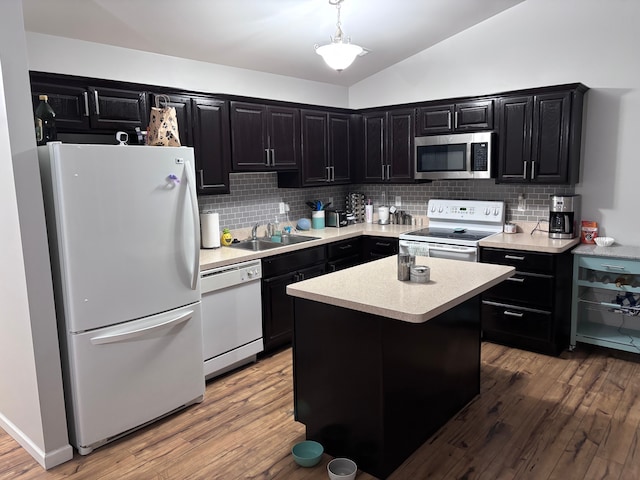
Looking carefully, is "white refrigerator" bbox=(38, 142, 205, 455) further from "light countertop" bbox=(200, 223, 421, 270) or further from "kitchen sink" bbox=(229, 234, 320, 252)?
"kitchen sink" bbox=(229, 234, 320, 252)

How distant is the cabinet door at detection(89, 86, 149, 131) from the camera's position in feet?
10.7

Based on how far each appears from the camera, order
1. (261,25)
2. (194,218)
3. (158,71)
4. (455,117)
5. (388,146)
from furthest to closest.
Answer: (388,146), (455,117), (158,71), (261,25), (194,218)

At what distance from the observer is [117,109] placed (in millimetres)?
3365

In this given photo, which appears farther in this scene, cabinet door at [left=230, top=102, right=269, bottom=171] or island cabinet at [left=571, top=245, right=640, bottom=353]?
cabinet door at [left=230, top=102, right=269, bottom=171]

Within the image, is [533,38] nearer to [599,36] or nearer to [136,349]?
[599,36]

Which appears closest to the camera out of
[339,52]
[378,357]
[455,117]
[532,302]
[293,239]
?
[378,357]

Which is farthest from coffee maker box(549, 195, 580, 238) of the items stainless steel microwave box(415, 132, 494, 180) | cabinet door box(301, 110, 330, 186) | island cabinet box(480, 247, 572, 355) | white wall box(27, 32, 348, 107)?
white wall box(27, 32, 348, 107)

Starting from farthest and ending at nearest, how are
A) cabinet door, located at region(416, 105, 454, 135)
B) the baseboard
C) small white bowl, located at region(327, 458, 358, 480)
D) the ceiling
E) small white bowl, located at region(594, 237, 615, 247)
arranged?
cabinet door, located at region(416, 105, 454, 135)
small white bowl, located at region(594, 237, 615, 247)
the ceiling
the baseboard
small white bowl, located at region(327, 458, 358, 480)

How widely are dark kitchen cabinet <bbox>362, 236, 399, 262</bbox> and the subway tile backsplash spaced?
0.71 m

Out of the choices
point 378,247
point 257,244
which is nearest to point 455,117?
point 378,247

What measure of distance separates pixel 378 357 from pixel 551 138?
2720mm

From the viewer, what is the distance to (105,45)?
346 centimetres

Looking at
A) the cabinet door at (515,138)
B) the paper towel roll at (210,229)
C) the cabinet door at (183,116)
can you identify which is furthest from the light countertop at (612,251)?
the cabinet door at (183,116)

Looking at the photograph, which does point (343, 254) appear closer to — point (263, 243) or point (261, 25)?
point (263, 243)
